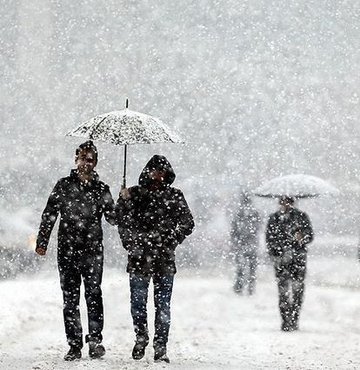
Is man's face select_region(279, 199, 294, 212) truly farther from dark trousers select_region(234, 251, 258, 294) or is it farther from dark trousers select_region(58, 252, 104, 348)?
dark trousers select_region(234, 251, 258, 294)

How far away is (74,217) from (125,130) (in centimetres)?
81

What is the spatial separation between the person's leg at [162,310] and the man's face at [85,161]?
957mm

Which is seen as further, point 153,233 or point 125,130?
point 125,130

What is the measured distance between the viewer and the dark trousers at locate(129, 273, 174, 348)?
7.47 m

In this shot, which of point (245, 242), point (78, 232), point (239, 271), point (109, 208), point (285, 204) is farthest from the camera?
point (239, 271)

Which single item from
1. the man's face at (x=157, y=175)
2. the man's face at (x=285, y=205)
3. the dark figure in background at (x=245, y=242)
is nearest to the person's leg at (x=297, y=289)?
the man's face at (x=285, y=205)

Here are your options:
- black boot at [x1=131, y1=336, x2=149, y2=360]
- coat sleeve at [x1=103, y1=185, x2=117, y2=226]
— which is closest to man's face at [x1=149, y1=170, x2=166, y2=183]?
coat sleeve at [x1=103, y1=185, x2=117, y2=226]

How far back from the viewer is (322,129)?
69.6 meters

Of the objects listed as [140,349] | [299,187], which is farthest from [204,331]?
[140,349]

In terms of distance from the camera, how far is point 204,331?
10438 mm

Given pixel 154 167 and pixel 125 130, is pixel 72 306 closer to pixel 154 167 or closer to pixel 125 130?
pixel 154 167

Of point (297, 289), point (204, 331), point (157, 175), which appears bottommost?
point (204, 331)

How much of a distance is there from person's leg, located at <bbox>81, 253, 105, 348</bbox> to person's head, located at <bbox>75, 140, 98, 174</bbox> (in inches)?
25.8

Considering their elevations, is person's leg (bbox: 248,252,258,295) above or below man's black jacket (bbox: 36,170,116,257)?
below
